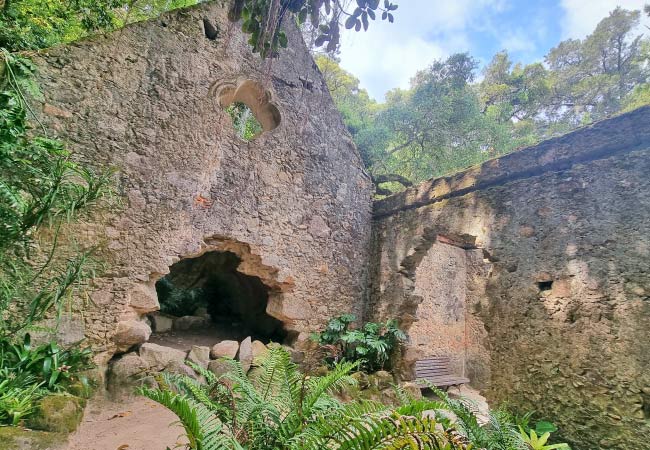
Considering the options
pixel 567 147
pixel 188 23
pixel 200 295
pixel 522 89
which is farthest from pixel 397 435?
pixel 522 89

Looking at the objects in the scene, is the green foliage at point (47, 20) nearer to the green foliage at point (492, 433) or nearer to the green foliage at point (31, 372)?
the green foliage at point (31, 372)

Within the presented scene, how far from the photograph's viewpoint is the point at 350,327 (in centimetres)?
554

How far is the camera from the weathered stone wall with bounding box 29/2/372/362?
12.3 ft

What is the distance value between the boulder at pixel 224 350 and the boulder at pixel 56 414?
174cm

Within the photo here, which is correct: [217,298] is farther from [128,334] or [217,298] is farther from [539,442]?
[539,442]

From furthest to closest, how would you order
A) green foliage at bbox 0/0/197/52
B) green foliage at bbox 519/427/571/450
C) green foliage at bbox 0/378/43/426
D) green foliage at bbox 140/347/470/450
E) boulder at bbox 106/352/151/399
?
green foliage at bbox 0/0/197/52, boulder at bbox 106/352/151/399, green foliage at bbox 519/427/571/450, green foliage at bbox 0/378/43/426, green foliage at bbox 140/347/470/450

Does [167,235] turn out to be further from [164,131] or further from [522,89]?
[522,89]

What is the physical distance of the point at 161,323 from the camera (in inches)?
217

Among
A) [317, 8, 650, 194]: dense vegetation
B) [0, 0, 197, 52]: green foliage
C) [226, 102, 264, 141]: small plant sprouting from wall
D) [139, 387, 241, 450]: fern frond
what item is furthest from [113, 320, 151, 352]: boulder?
[226, 102, 264, 141]: small plant sprouting from wall

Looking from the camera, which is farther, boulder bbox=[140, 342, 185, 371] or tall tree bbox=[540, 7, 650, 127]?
tall tree bbox=[540, 7, 650, 127]

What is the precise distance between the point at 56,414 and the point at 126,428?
2.54 feet

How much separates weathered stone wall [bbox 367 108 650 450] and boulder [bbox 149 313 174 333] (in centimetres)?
460

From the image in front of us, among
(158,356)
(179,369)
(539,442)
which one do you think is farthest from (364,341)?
(158,356)

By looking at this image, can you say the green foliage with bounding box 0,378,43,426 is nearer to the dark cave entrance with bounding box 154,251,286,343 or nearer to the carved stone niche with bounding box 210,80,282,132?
the dark cave entrance with bounding box 154,251,286,343
